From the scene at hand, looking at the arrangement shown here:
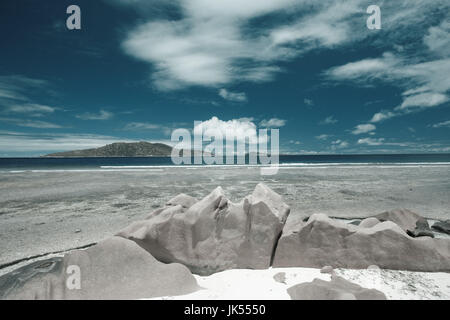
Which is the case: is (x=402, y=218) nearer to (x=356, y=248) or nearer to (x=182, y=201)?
(x=356, y=248)

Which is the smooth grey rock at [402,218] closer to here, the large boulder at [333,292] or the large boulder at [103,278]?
Answer: the large boulder at [333,292]

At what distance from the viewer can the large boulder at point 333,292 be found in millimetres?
2777

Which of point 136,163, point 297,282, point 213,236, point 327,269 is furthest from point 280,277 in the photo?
point 136,163

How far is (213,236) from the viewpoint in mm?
4277

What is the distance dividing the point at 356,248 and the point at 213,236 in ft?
8.04

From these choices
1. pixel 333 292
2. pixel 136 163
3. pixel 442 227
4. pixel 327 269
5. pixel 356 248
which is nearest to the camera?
pixel 333 292

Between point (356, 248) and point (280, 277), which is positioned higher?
point (356, 248)

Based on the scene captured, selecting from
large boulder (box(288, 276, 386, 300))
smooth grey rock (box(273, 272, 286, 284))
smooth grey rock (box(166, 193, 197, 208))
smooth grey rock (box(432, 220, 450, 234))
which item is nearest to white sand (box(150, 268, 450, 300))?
smooth grey rock (box(273, 272, 286, 284))

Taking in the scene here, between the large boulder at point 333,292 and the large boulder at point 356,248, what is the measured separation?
87 centimetres

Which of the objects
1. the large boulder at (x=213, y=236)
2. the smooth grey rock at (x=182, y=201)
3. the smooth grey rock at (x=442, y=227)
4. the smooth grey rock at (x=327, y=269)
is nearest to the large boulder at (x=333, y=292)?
the smooth grey rock at (x=327, y=269)

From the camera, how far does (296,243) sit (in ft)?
14.0
